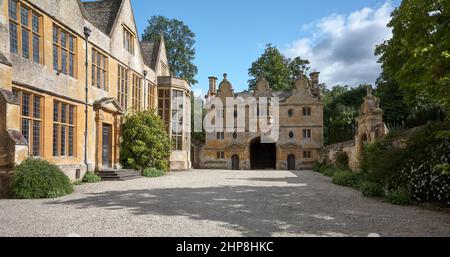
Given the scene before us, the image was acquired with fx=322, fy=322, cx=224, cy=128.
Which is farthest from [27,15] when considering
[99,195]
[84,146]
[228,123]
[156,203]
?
[228,123]

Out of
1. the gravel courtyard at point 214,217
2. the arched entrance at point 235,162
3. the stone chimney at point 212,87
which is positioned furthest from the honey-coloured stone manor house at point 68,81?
the arched entrance at point 235,162

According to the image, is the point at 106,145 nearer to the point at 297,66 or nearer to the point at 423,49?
the point at 423,49

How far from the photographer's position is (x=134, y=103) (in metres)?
23.3

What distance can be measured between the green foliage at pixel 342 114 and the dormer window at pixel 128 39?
84.3 ft

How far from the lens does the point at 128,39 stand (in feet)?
74.2

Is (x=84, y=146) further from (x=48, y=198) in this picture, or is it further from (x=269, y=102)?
(x=269, y=102)

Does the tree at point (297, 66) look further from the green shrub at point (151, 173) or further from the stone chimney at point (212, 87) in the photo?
the green shrub at point (151, 173)

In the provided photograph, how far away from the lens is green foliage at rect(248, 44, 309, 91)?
46875 mm

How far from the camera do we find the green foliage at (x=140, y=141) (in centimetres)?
2064

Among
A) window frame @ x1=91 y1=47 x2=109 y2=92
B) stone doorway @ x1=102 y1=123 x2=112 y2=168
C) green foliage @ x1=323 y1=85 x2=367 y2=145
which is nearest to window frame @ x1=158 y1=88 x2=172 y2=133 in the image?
stone doorway @ x1=102 y1=123 x2=112 y2=168

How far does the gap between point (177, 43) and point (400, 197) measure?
39136 mm

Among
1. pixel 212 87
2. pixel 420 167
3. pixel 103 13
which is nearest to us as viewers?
pixel 420 167

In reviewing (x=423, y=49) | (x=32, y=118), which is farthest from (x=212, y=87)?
(x=423, y=49)
